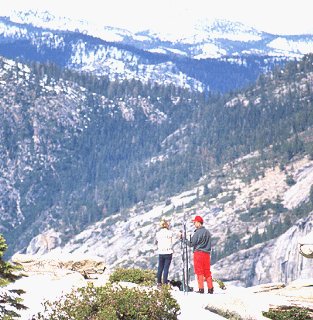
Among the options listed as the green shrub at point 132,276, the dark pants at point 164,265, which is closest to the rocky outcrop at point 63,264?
the green shrub at point 132,276

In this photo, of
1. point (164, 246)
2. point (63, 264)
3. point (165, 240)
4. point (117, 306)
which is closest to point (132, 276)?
point (164, 246)

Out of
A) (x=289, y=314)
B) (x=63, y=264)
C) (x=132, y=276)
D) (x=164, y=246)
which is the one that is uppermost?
(x=164, y=246)

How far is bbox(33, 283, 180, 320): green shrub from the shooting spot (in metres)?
40.5

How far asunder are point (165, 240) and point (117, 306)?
10.3 m

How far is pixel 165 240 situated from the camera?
5081cm

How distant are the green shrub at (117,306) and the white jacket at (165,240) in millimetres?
8587

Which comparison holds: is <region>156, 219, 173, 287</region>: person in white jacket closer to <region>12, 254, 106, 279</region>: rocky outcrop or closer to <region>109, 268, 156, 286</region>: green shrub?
<region>109, 268, 156, 286</region>: green shrub

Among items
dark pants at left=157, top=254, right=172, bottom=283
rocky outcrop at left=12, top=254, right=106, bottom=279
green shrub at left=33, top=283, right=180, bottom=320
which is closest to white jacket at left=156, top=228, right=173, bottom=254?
dark pants at left=157, top=254, right=172, bottom=283

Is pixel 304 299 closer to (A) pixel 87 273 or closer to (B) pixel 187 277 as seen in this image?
(B) pixel 187 277

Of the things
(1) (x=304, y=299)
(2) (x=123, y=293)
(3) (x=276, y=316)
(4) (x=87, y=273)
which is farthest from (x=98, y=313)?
(4) (x=87, y=273)

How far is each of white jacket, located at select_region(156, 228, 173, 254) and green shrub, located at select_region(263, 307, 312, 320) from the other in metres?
6.66

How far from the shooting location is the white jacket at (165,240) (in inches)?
1998

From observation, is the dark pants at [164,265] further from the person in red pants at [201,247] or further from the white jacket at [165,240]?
the person in red pants at [201,247]

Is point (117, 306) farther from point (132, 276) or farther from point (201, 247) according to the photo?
point (132, 276)
